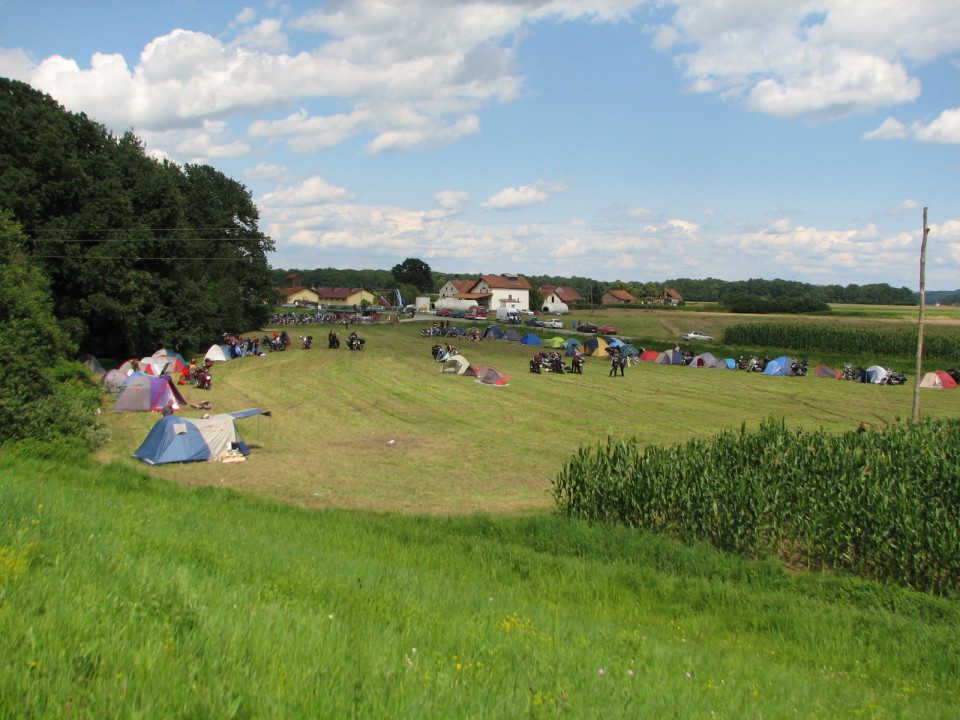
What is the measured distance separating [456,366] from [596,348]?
14499 mm

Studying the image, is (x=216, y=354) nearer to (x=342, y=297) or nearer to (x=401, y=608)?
(x=401, y=608)

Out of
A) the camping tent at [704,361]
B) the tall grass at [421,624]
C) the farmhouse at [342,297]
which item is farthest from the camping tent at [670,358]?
the farmhouse at [342,297]

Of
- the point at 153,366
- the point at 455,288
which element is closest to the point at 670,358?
the point at 153,366

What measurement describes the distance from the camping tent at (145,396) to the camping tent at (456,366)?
14.6m

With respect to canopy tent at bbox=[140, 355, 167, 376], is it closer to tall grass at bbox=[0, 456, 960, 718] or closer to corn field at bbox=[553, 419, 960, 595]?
tall grass at bbox=[0, 456, 960, 718]

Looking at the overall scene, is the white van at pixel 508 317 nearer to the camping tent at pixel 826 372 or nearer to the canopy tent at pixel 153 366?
the camping tent at pixel 826 372

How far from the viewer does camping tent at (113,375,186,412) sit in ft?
82.6

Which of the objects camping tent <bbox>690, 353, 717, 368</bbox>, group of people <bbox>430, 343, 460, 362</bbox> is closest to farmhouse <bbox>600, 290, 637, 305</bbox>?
camping tent <bbox>690, 353, 717, 368</bbox>

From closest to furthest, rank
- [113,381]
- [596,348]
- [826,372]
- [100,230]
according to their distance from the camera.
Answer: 1. [113,381]
2. [100,230]
3. [826,372]
4. [596,348]

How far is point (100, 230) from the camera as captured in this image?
115 feet

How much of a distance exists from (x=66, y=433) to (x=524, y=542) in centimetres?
1381

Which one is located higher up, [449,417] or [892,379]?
[892,379]

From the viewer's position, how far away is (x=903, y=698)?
652 cm

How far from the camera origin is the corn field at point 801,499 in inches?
403
